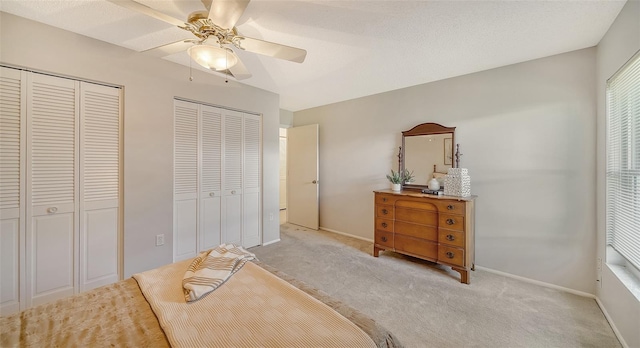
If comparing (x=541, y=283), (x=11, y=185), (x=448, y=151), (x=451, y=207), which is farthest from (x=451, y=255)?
(x=11, y=185)

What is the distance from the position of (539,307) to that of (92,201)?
4.14m

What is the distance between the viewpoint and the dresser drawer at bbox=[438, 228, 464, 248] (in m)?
2.43

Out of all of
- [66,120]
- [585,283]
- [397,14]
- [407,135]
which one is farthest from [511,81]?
[66,120]

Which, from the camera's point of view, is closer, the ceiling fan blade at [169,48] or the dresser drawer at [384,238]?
the ceiling fan blade at [169,48]

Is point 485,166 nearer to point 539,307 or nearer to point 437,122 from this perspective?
point 437,122

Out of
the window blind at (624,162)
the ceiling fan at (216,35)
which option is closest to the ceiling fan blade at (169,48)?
the ceiling fan at (216,35)

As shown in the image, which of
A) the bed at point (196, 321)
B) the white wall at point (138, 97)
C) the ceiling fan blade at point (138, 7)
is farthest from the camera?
the white wall at point (138, 97)

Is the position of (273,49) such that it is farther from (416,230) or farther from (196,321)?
(416,230)

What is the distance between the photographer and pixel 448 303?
6.79 feet

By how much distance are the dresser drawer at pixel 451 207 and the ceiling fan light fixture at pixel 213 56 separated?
2.44 m

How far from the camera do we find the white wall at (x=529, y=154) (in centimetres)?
221

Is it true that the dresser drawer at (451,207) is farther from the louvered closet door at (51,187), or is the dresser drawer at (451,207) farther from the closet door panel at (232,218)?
the louvered closet door at (51,187)

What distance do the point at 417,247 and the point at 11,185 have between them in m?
3.81

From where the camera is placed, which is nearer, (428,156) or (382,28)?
(382,28)
